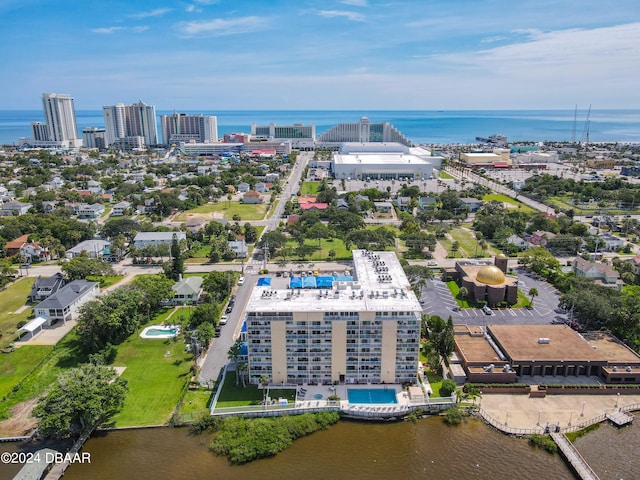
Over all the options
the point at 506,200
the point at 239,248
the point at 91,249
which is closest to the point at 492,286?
the point at 239,248

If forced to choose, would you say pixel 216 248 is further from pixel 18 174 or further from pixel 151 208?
pixel 18 174

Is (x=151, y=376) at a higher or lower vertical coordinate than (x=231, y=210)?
lower

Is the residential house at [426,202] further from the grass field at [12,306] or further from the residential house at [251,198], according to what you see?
the grass field at [12,306]

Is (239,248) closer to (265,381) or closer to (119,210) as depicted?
→ (265,381)

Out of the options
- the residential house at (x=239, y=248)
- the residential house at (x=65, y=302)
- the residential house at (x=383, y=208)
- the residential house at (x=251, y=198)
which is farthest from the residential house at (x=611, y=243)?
the residential house at (x=65, y=302)

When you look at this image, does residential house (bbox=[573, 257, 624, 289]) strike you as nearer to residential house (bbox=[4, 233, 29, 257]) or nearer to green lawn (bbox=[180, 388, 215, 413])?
green lawn (bbox=[180, 388, 215, 413])

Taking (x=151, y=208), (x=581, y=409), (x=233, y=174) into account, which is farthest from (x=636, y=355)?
(x=233, y=174)

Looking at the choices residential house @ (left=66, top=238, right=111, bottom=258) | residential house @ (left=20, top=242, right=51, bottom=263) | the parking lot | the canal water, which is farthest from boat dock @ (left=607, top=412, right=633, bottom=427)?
residential house @ (left=20, top=242, right=51, bottom=263)
